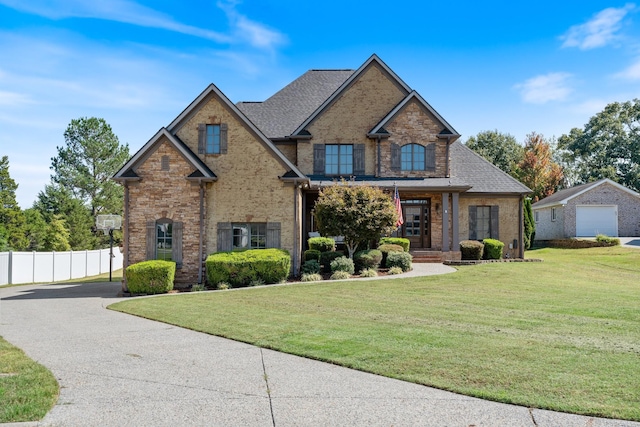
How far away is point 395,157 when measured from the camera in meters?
24.8

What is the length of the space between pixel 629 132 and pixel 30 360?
5850cm

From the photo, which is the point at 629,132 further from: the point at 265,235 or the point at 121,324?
the point at 121,324

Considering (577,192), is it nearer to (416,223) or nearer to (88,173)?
(416,223)

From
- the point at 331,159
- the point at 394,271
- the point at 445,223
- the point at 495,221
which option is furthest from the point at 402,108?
the point at 394,271

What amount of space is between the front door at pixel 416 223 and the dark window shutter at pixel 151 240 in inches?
477

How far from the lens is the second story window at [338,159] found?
2505 cm

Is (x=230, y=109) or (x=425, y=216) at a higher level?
(x=230, y=109)

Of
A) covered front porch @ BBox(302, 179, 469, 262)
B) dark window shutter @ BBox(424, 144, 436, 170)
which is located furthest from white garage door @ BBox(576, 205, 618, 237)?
dark window shutter @ BBox(424, 144, 436, 170)

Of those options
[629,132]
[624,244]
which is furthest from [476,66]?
[629,132]

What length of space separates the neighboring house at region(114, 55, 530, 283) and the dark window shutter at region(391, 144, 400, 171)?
5cm

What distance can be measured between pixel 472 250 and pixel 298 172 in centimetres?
A: 967

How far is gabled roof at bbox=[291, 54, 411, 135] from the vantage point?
24797mm

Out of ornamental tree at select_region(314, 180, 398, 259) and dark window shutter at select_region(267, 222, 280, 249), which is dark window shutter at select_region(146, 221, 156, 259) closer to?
dark window shutter at select_region(267, 222, 280, 249)

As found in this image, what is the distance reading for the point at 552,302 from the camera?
12.2 meters
